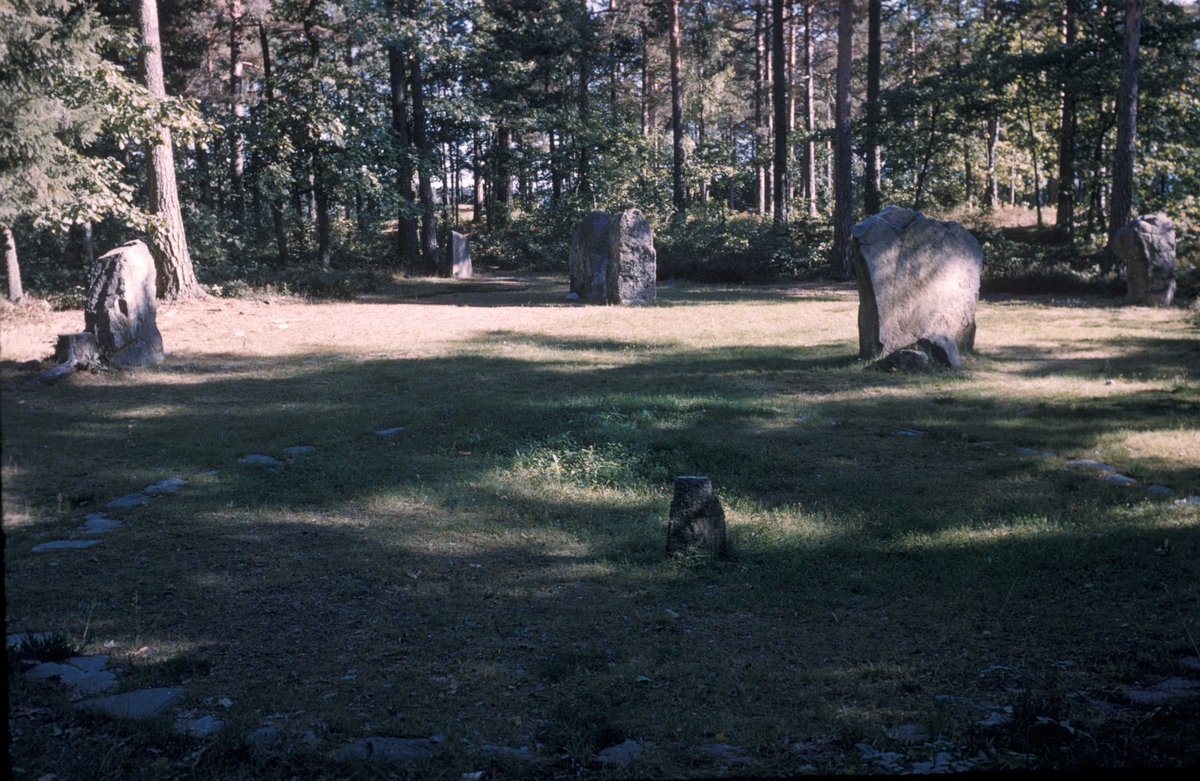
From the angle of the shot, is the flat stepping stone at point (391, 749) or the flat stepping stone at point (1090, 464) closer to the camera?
the flat stepping stone at point (391, 749)

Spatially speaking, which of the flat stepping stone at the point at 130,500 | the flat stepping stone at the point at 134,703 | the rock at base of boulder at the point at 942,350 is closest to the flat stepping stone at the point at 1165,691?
the flat stepping stone at the point at 134,703

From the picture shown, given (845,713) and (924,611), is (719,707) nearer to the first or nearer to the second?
(845,713)

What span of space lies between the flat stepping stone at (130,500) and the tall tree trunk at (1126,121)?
54.3 feet

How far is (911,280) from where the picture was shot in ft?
31.8

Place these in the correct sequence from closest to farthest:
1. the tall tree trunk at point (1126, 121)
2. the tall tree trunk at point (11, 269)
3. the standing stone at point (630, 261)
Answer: the tall tree trunk at point (11, 269) < the tall tree trunk at point (1126, 121) < the standing stone at point (630, 261)

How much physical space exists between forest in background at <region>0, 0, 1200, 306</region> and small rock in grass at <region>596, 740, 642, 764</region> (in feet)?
30.4

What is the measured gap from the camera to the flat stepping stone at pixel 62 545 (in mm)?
3808

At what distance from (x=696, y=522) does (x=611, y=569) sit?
1.68 ft

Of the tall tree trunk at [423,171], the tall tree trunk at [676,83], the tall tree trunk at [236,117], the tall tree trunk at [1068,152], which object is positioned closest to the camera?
the tall tree trunk at [1068,152]

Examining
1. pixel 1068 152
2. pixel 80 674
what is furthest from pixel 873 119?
pixel 80 674

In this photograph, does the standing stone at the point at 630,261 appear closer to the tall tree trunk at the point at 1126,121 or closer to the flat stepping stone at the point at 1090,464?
the tall tree trunk at the point at 1126,121

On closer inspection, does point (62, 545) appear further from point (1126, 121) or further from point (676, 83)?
point (676, 83)

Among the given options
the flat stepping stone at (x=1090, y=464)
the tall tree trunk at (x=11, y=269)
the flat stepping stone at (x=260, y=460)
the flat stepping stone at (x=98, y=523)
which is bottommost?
the flat stepping stone at (x=1090, y=464)

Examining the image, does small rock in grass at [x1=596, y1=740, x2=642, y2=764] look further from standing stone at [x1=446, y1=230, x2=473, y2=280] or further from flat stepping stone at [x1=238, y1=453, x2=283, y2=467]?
standing stone at [x1=446, y1=230, x2=473, y2=280]
